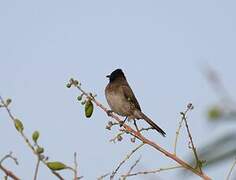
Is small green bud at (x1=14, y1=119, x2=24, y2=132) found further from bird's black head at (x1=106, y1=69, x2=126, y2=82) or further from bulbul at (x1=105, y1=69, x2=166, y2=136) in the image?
bird's black head at (x1=106, y1=69, x2=126, y2=82)

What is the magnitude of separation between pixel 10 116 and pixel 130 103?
6.90 m

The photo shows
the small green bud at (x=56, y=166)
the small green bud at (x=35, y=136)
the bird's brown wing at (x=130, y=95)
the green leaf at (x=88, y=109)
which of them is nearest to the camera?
the small green bud at (x=56, y=166)

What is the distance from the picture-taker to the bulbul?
8797 mm

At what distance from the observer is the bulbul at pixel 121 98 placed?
28.9 feet

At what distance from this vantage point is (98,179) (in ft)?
7.41

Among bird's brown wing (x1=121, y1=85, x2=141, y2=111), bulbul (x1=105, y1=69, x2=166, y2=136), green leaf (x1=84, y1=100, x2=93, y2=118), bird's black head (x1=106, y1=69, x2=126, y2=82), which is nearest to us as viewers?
green leaf (x1=84, y1=100, x2=93, y2=118)

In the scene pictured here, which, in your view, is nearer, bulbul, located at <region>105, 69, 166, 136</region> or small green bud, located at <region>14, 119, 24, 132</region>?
small green bud, located at <region>14, 119, 24, 132</region>

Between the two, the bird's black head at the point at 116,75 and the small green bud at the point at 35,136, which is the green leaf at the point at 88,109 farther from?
the bird's black head at the point at 116,75

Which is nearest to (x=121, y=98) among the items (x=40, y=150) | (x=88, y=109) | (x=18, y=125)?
(x=88, y=109)

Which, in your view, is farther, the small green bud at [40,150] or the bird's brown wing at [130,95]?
the bird's brown wing at [130,95]

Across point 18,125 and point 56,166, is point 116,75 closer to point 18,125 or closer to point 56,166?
point 18,125

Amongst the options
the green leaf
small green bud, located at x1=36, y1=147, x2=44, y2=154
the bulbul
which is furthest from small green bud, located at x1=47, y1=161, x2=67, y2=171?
the bulbul

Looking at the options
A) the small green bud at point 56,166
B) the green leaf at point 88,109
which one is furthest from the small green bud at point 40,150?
the green leaf at point 88,109

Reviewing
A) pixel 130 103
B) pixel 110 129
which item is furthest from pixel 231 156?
pixel 130 103
